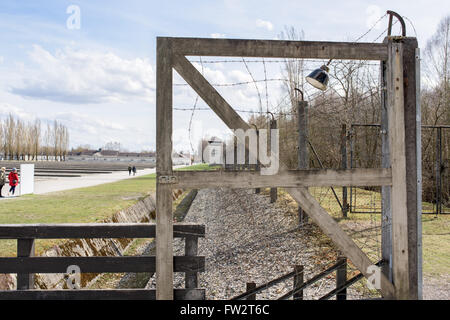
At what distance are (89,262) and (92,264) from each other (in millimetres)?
38

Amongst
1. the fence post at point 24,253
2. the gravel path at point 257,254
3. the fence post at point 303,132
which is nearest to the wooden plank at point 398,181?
the gravel path at point 257,254

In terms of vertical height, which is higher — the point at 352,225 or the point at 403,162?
the point at 403,162

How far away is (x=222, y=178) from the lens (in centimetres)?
334

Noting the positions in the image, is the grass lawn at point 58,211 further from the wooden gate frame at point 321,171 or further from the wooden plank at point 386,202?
the wooden plank at point 386,202

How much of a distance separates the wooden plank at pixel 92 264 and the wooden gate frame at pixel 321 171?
34 centimetres

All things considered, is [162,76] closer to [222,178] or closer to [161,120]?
[161,120]

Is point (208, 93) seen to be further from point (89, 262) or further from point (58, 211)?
point (58, 211)

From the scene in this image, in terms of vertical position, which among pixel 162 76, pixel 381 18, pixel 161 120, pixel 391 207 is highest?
pixel 381 18

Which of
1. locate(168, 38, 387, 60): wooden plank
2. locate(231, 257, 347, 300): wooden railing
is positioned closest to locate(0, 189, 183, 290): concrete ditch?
locate(231, 257, 347, 300): wooden railing

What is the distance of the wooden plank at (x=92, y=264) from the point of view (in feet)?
12.2

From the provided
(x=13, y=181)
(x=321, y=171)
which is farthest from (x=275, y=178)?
(x=13, y=181)

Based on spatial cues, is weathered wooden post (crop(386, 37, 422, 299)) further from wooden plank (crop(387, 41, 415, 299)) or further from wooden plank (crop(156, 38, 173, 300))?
wooden plank (crop(156, 38, 173, 300))
